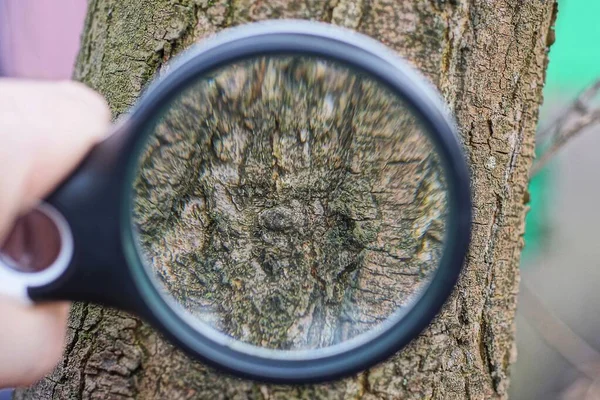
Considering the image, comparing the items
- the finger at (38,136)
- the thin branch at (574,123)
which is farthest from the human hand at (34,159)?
the thin branch at (574,123)

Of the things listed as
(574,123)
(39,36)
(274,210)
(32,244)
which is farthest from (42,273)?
(39,36)

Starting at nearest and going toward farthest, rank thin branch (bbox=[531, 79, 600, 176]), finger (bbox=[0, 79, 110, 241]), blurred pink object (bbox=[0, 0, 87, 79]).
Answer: finger (bbox=[0, 79, 110, 241]) < thin branch (bbox=[531, 79, 600, 176]) < blurred pink object (bbox=[0, 0, 87, 79])

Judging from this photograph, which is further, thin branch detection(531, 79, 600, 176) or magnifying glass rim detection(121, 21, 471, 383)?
thin branch detection(531, 79, 600, 176)

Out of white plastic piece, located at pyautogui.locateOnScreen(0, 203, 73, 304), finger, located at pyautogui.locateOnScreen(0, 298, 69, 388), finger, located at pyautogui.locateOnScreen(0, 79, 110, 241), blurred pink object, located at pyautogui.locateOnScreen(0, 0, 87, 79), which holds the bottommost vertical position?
finger, located at pyautogui.locateOnScreen(0, 298, 69, 388)

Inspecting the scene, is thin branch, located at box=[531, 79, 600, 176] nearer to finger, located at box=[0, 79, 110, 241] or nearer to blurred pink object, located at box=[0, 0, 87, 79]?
finger, located at box=[0, 79, 110, 241]

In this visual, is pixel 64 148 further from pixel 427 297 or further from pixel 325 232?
pixel 427 297

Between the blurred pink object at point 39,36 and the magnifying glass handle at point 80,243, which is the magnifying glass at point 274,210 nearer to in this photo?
the magnifying glass handle at point 80,243

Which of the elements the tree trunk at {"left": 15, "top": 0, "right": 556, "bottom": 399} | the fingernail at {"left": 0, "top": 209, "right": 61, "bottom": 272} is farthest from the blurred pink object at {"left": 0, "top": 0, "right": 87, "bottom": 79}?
the fingernail at {"left": 0, "top": 209, "right": 61, "bottom": 272}

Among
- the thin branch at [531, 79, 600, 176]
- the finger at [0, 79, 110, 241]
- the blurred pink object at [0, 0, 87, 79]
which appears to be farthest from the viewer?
the blurred pink object at [0, 0, 87, 79]
